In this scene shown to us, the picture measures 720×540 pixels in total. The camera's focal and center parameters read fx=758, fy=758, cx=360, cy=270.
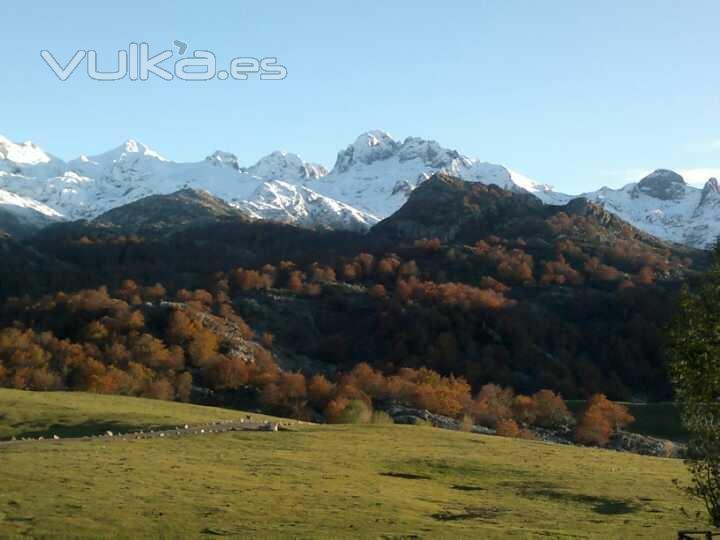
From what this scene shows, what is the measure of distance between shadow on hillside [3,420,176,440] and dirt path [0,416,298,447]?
29.6 inches

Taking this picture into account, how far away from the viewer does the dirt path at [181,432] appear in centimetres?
5041

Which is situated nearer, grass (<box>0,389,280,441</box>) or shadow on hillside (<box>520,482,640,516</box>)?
shadow on hillside (<box>520,482,640,516</box>)

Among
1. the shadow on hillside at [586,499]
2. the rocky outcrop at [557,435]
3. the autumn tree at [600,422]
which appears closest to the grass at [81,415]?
the shadow on hillside at [586,499]

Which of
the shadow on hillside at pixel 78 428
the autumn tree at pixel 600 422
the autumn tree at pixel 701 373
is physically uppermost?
the autumn tree at pixel 701 373

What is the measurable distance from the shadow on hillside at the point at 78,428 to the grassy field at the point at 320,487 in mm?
300

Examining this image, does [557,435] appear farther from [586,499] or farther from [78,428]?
[78,428]

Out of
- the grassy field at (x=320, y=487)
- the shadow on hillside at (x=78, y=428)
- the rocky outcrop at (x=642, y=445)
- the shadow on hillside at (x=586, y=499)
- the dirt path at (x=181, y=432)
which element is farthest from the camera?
the rocky outcrop at (x=642, y=445)

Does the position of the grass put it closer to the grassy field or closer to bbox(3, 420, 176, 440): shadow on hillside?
bbox(3, 420, 176, 440): shadow on hillside

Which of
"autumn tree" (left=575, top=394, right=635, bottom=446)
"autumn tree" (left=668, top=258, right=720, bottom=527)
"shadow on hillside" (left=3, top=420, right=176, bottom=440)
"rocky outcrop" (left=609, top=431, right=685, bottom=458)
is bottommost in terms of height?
"rocky outcrop" (left=609, top=431, right=685, bottom=458)

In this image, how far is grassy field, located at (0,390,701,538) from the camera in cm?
2802

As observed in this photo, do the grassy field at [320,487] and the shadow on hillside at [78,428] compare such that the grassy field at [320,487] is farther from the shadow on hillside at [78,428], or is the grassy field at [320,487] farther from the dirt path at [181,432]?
the dirt path at [181,432]

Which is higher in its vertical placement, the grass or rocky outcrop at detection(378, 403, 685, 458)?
the grass

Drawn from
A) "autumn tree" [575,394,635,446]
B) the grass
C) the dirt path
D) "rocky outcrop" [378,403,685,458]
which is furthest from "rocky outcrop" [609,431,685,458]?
A: the grass

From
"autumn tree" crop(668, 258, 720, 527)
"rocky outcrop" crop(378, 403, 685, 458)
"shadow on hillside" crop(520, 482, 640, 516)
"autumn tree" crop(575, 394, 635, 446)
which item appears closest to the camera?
"autumn tree" crop(668, 258, 720, 527)
